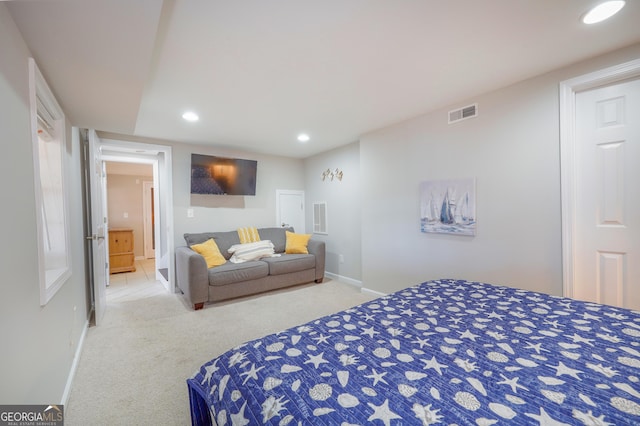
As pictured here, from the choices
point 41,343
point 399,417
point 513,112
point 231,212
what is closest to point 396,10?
point 513,112

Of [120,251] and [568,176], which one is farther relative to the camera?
[120,251]

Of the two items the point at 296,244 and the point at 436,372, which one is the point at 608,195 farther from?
the point at 296,244

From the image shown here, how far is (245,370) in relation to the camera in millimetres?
948

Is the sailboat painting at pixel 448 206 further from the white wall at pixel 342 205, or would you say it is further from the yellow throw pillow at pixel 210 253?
the yellow throw pillow at pixel 210 253

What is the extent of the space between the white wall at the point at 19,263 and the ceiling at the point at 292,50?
26 centimetres

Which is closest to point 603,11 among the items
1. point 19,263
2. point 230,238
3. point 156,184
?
point 19,263

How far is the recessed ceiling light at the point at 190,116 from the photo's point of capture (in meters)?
2.81

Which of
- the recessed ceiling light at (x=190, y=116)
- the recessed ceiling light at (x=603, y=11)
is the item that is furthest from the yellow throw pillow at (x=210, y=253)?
the recessed ceiling light at (x=603, y=11)

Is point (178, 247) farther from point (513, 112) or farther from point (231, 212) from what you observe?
point (513, 112)

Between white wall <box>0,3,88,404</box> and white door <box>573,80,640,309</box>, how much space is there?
336cm

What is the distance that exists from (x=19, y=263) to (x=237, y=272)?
96.0 inches

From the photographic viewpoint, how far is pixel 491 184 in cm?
244

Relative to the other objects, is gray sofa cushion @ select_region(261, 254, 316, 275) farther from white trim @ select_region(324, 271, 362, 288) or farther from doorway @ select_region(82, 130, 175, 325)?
doorway @ select_region(82, 130, 175, 325)

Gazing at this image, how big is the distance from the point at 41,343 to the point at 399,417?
1.72 m
